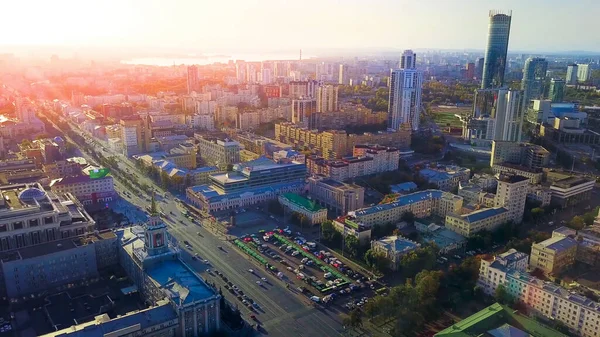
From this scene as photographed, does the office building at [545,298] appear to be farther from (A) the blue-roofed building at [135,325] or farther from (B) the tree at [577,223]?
(A) the blue-roofed building at [135,325]

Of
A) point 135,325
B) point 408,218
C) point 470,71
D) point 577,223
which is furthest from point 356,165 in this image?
point 470,71

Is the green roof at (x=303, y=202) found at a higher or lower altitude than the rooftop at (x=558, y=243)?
lower

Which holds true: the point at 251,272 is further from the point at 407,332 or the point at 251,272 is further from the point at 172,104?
the point at 172,104

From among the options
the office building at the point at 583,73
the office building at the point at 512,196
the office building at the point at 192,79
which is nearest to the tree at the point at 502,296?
the office building at the point at 512,196

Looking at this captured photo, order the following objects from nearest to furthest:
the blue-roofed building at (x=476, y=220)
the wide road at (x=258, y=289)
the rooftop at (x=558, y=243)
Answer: the wide road at (x=258, y=289) < the rooftop at (x=558, y=243) < the blue-roofed building at (x=476, y=220)

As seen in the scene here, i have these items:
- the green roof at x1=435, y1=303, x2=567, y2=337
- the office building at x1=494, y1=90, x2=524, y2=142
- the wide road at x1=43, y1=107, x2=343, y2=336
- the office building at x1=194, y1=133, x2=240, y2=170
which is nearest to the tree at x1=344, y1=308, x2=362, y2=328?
the wide road at x1=43, y1=107, x2=343, y2=336

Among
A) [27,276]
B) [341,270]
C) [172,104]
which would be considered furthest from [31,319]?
[172,104]

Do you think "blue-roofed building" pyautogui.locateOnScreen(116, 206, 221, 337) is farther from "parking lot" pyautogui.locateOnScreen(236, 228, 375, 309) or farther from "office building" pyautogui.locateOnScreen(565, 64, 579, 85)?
"office building" pyautogui.locateOnScreen(565, 64, 579, 85)

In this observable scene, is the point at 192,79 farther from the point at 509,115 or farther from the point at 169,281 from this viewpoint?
the point at 169,281
